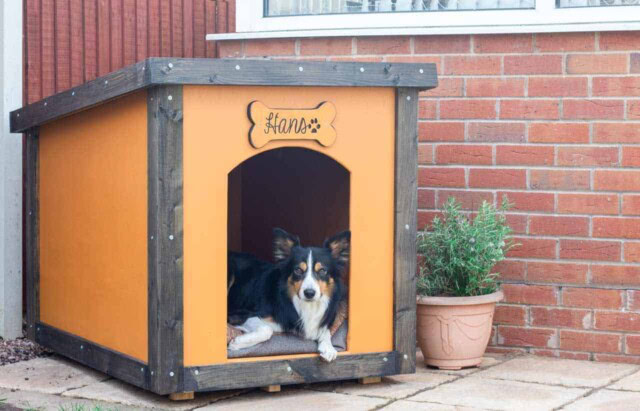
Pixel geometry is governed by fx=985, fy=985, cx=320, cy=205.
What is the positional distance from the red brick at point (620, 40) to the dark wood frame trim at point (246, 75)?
1138 mm

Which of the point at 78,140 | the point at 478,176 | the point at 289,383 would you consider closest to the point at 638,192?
the point at 478,176

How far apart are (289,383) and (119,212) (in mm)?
1063

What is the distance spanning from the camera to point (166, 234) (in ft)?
13.1

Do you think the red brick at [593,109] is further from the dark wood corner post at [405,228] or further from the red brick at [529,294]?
the dark wood corner post at [405,228]

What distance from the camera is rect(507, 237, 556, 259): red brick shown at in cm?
514

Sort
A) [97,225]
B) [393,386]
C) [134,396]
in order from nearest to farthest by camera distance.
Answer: [134,396]
[393,386]
[97,225]

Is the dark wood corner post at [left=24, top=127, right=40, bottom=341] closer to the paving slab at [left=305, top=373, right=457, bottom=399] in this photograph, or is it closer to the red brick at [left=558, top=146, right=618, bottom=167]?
the paving slab at [left=305, top=373, right=457, bottom=399]

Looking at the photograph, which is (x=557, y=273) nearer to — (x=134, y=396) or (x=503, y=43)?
(x=503, y=43)

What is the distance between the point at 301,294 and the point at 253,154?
65 cm

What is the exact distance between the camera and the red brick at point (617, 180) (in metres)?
5.00

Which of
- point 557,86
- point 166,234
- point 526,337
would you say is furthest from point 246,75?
point 526,337

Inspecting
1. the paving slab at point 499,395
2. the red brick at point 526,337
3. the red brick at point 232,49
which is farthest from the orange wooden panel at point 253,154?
the red brick at point 232,49

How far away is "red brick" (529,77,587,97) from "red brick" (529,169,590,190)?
0.40 metres

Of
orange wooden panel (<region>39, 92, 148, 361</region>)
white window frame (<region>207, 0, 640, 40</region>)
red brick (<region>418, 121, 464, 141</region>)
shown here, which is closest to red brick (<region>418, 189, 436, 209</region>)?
red brick (<region>418, 121, 464, 141</region>)
